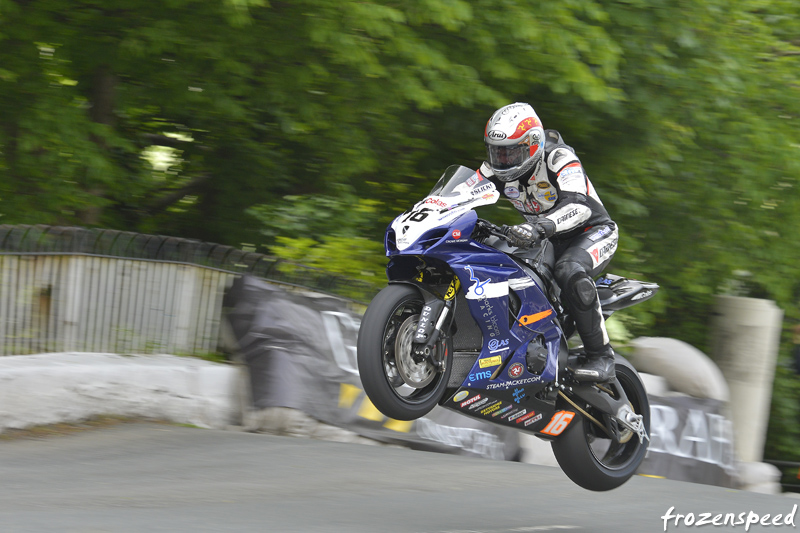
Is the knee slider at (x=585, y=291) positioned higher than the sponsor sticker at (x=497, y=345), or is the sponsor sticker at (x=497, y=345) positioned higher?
the knee slider at (x=585, y=291)

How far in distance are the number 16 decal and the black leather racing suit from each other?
1.50 feet

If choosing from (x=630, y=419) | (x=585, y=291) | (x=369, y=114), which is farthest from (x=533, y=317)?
(x=369, y=114)

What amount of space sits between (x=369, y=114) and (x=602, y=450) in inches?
210

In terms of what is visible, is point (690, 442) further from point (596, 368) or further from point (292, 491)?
point (292, 491)

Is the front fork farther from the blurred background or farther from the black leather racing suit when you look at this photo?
the blurred background

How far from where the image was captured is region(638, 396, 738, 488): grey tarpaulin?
36.3ft


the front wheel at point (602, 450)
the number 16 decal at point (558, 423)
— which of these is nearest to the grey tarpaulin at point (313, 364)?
the front wheel at point (602, 450)

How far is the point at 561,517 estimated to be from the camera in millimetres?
6574

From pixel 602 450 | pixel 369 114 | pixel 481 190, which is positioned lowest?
pixel 602 450

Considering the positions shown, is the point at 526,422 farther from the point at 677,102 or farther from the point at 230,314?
the point at 677,102

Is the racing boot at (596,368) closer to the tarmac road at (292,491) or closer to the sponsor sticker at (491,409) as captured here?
the sponsor sticker at (491,409)

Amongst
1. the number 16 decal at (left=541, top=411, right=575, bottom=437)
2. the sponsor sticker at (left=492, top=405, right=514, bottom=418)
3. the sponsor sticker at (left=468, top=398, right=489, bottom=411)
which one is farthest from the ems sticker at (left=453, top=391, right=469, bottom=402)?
the number 16 decal at (left=541, top=411, right=575, bottom=437)

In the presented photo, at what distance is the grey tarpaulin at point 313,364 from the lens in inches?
328

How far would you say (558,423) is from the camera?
6.17 metres
